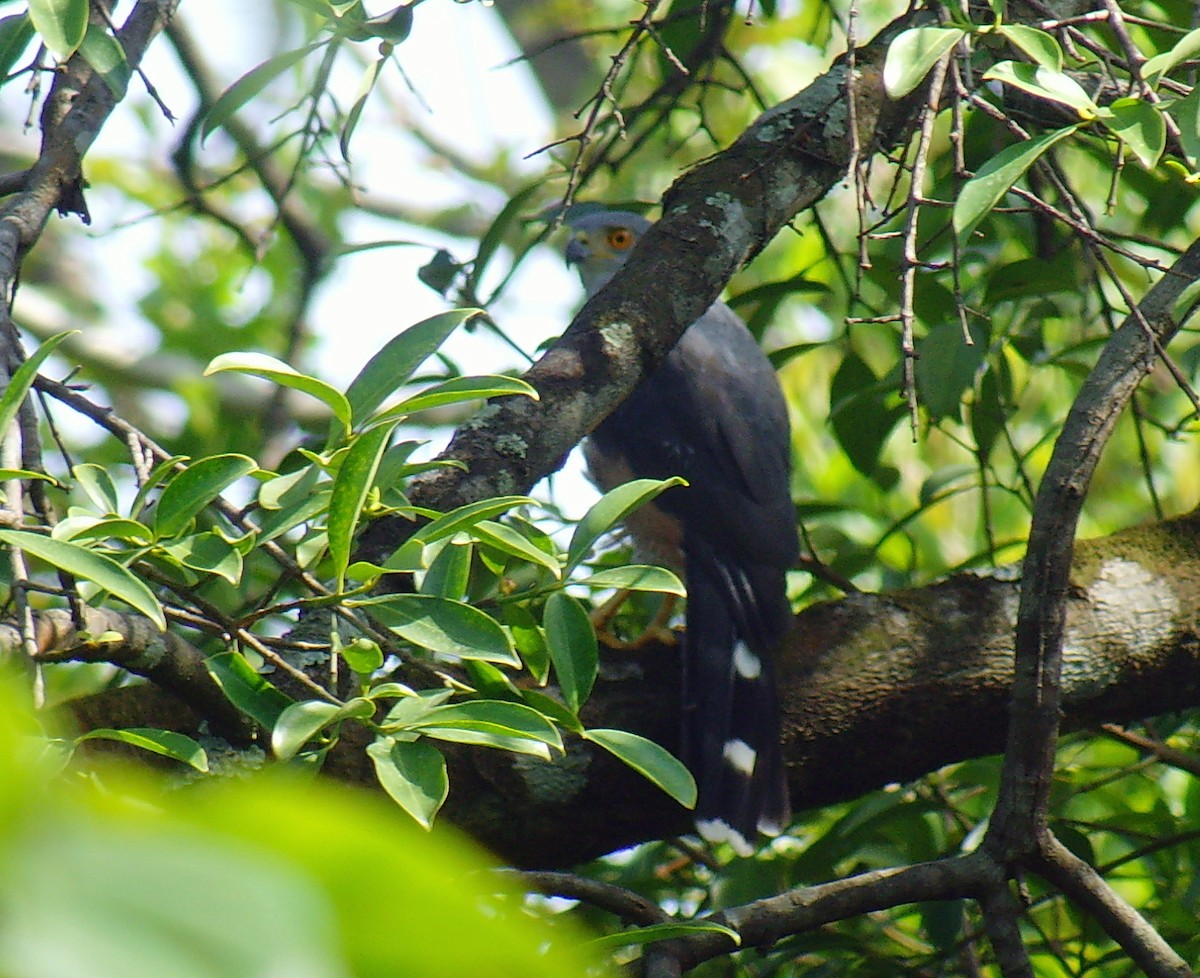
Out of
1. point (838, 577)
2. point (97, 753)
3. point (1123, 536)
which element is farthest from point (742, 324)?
point (97, 753)

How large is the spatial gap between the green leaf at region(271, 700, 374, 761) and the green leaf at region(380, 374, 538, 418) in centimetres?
35

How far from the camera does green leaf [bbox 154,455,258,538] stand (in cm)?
158

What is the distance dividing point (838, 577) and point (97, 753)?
2.11 meters

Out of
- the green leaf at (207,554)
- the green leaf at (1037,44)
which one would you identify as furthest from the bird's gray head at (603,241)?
the green leaf at (207,554)

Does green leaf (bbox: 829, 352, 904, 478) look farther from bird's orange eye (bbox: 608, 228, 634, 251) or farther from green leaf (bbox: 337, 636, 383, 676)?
green leaf (bbox: 337, 636, 383, 676)

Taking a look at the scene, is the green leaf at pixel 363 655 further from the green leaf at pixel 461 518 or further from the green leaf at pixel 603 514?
the green leaf at pixel 603 514

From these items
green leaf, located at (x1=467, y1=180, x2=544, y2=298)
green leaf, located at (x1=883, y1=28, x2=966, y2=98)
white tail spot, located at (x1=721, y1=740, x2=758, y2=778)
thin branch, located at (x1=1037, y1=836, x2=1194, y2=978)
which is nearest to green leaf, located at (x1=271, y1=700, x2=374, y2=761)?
green leaf, located at (x1=883, y1=28, x2=966, y2=98)

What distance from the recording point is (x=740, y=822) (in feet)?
10.2

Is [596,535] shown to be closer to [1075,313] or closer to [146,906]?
[146,906]

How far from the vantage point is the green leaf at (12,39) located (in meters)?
2.37

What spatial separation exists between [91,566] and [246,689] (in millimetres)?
311

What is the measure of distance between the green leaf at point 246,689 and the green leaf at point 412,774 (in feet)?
0.52

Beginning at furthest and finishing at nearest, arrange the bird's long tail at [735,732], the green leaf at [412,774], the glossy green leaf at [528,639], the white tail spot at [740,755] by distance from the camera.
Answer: the white tail spot at [740,755]
the bird's long tail at [735,732]
the glossy green leaf at [528,639]
the green leaf at [412,774]

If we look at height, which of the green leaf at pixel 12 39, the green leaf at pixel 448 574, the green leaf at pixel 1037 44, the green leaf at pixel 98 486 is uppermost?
the green leaf at pixel 12 39
